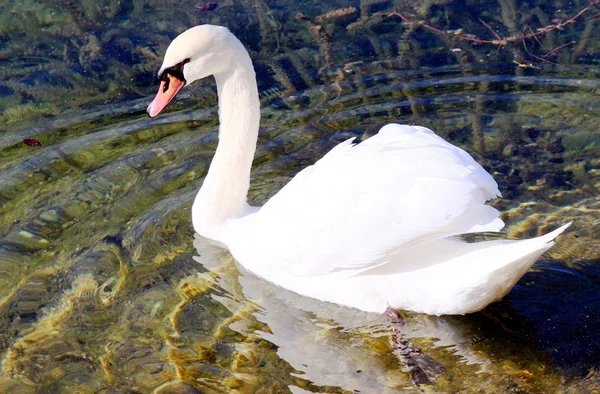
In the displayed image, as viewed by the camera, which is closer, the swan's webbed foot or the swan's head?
the swan's webbed foot

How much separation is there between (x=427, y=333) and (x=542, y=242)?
1.09 metres

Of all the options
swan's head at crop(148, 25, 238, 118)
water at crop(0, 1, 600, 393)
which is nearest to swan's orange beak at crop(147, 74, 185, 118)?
swan's head at crop(148, 25, 238, 118)

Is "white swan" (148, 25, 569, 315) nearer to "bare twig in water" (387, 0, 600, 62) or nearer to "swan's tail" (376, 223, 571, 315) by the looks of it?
"swan's tail" (376, 223, 571, 315)

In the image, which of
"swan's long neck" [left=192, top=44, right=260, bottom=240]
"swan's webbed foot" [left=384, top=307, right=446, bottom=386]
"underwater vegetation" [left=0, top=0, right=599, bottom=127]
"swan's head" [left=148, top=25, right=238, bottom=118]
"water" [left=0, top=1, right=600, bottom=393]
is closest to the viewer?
"swan's webbed foot" [left=384, top=307, right=446, bottom=386]

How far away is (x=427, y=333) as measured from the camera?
496 cm

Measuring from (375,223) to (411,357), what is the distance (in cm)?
80

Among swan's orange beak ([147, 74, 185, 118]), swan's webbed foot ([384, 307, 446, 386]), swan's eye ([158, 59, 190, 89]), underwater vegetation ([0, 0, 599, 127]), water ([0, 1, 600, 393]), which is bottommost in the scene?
swan's webbed foot ([384, 307, 446, 386])

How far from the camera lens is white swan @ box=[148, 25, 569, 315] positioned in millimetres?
4488

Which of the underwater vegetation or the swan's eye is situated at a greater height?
the swan's eye

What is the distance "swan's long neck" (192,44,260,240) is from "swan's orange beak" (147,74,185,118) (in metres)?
0.30

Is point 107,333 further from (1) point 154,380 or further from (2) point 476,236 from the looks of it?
(2) point 476,236

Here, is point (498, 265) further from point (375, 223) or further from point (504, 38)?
point (504, 38)

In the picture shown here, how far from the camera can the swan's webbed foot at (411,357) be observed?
15.2ft

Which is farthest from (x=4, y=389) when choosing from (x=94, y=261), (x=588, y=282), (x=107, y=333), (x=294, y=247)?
(x=588, y=282)
